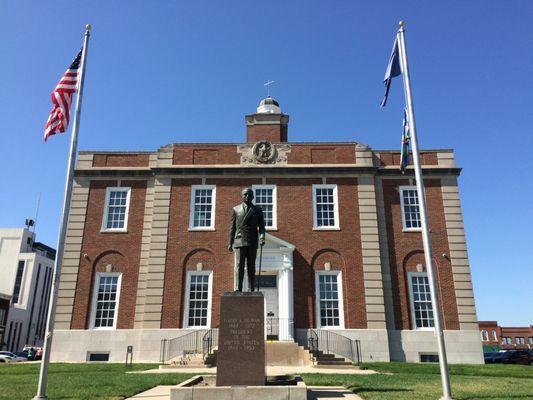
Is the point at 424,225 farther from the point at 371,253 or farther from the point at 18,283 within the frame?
the point at 18,283

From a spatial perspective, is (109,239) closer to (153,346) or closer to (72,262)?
(72,262)

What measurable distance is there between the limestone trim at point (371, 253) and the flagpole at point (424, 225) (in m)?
10.6

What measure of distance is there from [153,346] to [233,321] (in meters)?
13.0

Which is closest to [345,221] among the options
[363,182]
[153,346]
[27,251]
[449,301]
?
[363,182]

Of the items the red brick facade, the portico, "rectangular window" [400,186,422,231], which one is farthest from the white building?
"rectangular window" [400,186,422,231]

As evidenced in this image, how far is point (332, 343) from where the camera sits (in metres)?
20.3

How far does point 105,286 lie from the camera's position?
22.3 meters

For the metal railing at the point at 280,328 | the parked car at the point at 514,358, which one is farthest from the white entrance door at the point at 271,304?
the parked car at the point at 514,358

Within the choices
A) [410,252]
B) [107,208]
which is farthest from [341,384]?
[107,208]

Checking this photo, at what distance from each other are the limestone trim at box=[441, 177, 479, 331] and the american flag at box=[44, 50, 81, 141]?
18.7 metres

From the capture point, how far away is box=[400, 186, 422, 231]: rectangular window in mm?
22922

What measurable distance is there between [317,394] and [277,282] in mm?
12178

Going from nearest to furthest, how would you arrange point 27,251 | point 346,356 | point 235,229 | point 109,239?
point 235,229 < point 346,356 < point 109,239 < point 27,251

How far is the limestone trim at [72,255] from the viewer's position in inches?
851
